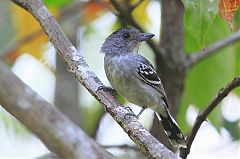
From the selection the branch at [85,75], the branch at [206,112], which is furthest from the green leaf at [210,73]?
the branch at [85,75]

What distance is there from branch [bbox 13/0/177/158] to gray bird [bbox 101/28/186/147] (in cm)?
123

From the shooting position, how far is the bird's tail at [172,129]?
180 inches

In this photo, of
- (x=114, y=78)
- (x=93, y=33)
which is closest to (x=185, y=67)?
(x=114, y=78)

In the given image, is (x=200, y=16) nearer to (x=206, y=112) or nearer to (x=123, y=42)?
(x=206, y=112)

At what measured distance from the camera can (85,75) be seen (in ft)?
11.4

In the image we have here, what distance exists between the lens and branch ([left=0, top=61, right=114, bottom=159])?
102 inches

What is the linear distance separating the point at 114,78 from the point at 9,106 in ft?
7.53

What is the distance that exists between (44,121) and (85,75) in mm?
836

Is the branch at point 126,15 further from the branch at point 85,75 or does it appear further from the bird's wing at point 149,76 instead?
the branch at point 85,75

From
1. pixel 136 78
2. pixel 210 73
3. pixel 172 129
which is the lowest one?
pixel 172 129


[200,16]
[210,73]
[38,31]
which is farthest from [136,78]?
[200,16]

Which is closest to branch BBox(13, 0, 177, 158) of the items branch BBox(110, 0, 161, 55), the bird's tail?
branch BBox(110, 0, 161, 55)

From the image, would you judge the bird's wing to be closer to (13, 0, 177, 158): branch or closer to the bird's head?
the bird's head

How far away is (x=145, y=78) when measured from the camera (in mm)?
5039
